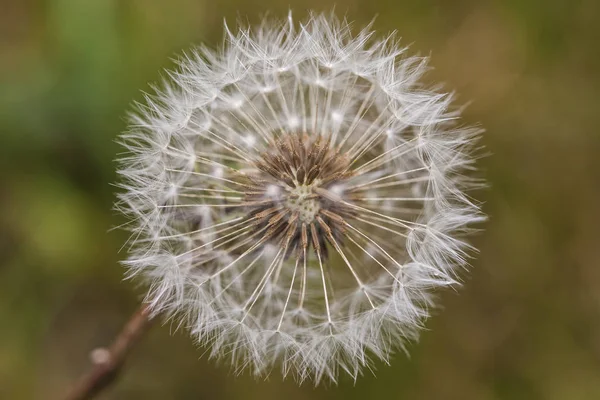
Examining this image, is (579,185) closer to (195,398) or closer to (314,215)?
(314,215)

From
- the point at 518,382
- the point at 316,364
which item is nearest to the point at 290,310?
the point at 316,364

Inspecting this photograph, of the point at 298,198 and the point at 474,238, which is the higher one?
the point at 474,238

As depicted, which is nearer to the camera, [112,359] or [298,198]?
[298,198]

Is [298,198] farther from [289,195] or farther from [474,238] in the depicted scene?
[474,238]

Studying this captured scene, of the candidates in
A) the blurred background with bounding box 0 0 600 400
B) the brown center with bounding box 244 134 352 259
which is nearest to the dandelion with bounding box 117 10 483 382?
the brown center with bounding box 244 134 352 259

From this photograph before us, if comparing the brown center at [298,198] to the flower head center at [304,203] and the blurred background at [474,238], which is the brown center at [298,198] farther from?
the blurred background at [474,238]

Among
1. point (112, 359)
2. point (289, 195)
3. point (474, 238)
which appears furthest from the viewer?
point (474, 238)

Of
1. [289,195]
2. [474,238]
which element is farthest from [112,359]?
[474,238]
